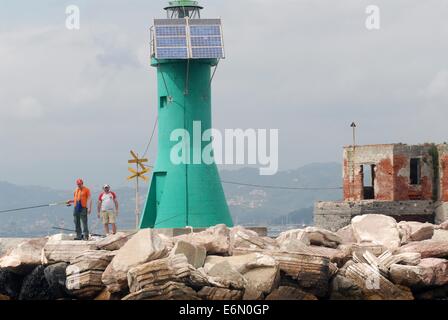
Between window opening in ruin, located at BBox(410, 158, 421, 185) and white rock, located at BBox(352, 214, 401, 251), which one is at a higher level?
window opening in ruin, located at BBox(410, 158, 421, 185)

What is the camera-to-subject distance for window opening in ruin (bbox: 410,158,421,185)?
51.1m

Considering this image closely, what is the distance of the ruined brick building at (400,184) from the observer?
166ft

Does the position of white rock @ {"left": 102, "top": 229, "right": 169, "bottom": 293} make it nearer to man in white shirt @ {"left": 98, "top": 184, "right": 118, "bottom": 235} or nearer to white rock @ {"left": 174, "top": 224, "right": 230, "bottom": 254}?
white rock @ {"left": 174, "top": 224, "right": 230, "bottom": 254}

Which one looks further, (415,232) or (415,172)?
(415,172)

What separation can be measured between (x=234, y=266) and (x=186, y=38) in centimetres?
1473

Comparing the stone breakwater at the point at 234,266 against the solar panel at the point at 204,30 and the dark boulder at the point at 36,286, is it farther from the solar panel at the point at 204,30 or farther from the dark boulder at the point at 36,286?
the solar panel at the point at 204,30

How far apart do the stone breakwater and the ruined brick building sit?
1917cm

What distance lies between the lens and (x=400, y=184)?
5122cm

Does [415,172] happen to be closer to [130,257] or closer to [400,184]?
[400,184]

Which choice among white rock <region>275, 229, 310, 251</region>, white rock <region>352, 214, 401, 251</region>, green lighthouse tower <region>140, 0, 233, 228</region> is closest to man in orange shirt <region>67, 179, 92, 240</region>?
white rock <region>275, 229, 310, 251</region>

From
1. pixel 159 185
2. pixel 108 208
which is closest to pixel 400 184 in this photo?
pixel 159 185

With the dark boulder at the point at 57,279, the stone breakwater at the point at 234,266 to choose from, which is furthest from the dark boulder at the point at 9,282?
the dark boulder at the point at 57,279
